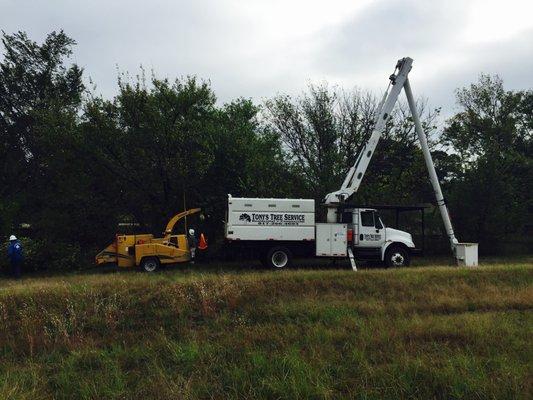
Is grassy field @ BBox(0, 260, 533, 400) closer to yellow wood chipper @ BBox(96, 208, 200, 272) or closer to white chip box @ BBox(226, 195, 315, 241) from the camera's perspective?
white chip box @ BBox(226, 195, 315, 241)

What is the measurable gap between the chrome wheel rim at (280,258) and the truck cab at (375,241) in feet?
8.58

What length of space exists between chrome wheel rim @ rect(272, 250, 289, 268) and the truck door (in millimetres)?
2889

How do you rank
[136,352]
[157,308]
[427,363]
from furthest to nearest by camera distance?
[157,308]
[136,352]
[427,363]

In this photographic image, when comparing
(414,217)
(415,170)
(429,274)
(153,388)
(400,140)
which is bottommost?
(153,388)

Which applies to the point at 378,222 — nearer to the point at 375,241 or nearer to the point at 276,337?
the point at 375,241

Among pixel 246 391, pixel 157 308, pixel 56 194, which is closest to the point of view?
pixel 246 391

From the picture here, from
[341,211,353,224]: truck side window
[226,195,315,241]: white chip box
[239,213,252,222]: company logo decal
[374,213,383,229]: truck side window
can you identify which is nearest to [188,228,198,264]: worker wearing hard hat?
[226,195,315,241]: white chip box

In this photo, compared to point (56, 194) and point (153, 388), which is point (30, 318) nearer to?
point (153, 388)

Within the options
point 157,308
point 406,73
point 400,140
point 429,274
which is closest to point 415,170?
point 400,140

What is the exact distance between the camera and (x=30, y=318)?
1103 cm

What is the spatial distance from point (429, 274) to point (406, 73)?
9.76 m

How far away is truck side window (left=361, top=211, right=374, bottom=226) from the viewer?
19.4 meters

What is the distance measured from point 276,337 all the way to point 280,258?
9.72 meters

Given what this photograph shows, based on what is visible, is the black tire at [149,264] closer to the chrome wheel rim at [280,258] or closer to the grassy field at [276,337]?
the chrome wheel rim at [280,258]
